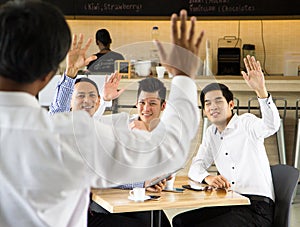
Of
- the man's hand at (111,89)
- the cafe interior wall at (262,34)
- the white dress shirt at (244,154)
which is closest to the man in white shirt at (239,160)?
the white dress shirt at (244,154)

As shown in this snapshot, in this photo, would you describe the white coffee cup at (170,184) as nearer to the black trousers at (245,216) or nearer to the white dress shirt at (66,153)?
the black trousers at (245,216)

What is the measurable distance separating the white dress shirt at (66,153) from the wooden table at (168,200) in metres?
1.37

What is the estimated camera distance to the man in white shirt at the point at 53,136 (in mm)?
1245

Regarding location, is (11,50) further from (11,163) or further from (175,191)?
(175,191)

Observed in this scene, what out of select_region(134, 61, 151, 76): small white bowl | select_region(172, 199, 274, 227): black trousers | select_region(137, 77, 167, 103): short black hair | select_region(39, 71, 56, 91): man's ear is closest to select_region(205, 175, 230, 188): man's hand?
select_region(172, 199, 274, 227): black trousers

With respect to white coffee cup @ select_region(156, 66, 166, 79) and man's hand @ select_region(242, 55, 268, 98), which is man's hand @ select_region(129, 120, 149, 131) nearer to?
white coffee cup @ select_region(156, 66, 166, 79)

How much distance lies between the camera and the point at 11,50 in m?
1.23

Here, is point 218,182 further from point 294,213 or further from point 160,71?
point 294,213

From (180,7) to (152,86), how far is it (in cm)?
492

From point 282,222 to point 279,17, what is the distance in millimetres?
4222

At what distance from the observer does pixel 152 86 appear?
2281 mm

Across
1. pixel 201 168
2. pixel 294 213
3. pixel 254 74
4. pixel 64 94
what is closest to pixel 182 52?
pixel 64 94

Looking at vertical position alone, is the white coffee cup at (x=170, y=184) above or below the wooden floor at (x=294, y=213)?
above

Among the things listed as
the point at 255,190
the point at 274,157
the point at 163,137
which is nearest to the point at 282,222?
the point at 255,190
